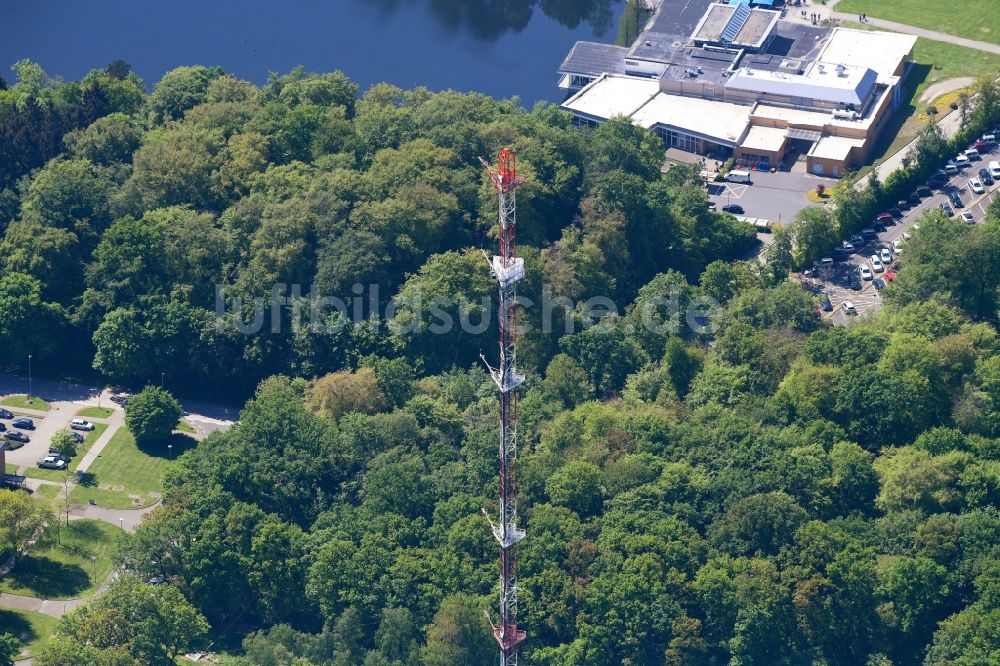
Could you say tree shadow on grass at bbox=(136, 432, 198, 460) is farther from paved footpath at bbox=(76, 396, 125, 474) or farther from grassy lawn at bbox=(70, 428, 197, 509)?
paved footpath at bbox=(76, 396, 125, 474)

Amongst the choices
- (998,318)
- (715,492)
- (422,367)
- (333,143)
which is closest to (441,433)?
(422,367)

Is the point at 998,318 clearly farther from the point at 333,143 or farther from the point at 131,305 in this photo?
the point at 131,305

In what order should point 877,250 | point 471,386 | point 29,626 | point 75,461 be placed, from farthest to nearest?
point 877,250 < point 75,461 < point 471,386 < point 29,626

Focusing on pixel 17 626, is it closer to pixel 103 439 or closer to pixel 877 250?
pixel 103 439

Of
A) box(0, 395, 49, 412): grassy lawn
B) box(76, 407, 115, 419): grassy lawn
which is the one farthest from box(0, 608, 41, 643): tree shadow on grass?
box(0, 395, 49, 412): grassy lawn

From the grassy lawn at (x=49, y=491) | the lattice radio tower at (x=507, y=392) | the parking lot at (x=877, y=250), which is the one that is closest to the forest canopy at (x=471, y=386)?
the parking lot at (x=877, y=250)

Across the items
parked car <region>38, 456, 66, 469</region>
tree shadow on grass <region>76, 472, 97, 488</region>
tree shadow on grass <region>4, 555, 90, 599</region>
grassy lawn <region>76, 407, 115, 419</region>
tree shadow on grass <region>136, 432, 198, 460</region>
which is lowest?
tree shadow on grass <region>4, 555, 90, 599</region>

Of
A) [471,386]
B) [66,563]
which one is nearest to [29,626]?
[66,563]
